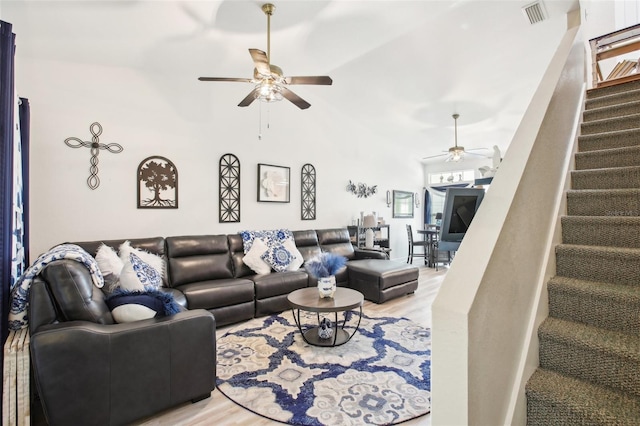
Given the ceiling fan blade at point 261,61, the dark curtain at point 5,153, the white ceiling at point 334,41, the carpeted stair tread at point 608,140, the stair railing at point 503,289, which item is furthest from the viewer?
the white ceiling at point 334,41

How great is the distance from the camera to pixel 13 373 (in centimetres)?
151

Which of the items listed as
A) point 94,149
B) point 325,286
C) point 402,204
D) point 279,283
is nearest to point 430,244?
point 402,204

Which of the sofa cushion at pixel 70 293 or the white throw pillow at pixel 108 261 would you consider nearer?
the sofa cushion at pixel 70 293

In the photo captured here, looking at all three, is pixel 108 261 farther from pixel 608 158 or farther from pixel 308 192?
pixel 608 158

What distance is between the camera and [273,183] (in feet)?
14.8

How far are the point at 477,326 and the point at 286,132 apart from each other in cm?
434

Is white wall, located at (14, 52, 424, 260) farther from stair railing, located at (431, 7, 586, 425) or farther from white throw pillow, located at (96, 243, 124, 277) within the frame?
stair railing, located at (431, 7, 586, 425)

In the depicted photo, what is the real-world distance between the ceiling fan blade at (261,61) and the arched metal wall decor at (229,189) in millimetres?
1906

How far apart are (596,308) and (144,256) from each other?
349 cm

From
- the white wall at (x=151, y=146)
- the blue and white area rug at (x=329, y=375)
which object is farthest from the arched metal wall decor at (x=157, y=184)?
the blue and white area rug at (x=329, y=375)

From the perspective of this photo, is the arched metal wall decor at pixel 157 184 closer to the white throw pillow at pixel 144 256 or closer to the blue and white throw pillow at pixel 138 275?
the white throw pillow at pixel 144 256

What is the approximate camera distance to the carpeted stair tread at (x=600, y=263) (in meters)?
1.31

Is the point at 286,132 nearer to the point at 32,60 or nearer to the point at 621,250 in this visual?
the point at 32,60

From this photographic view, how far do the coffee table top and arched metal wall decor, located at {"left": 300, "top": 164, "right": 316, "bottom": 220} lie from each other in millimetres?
2210
